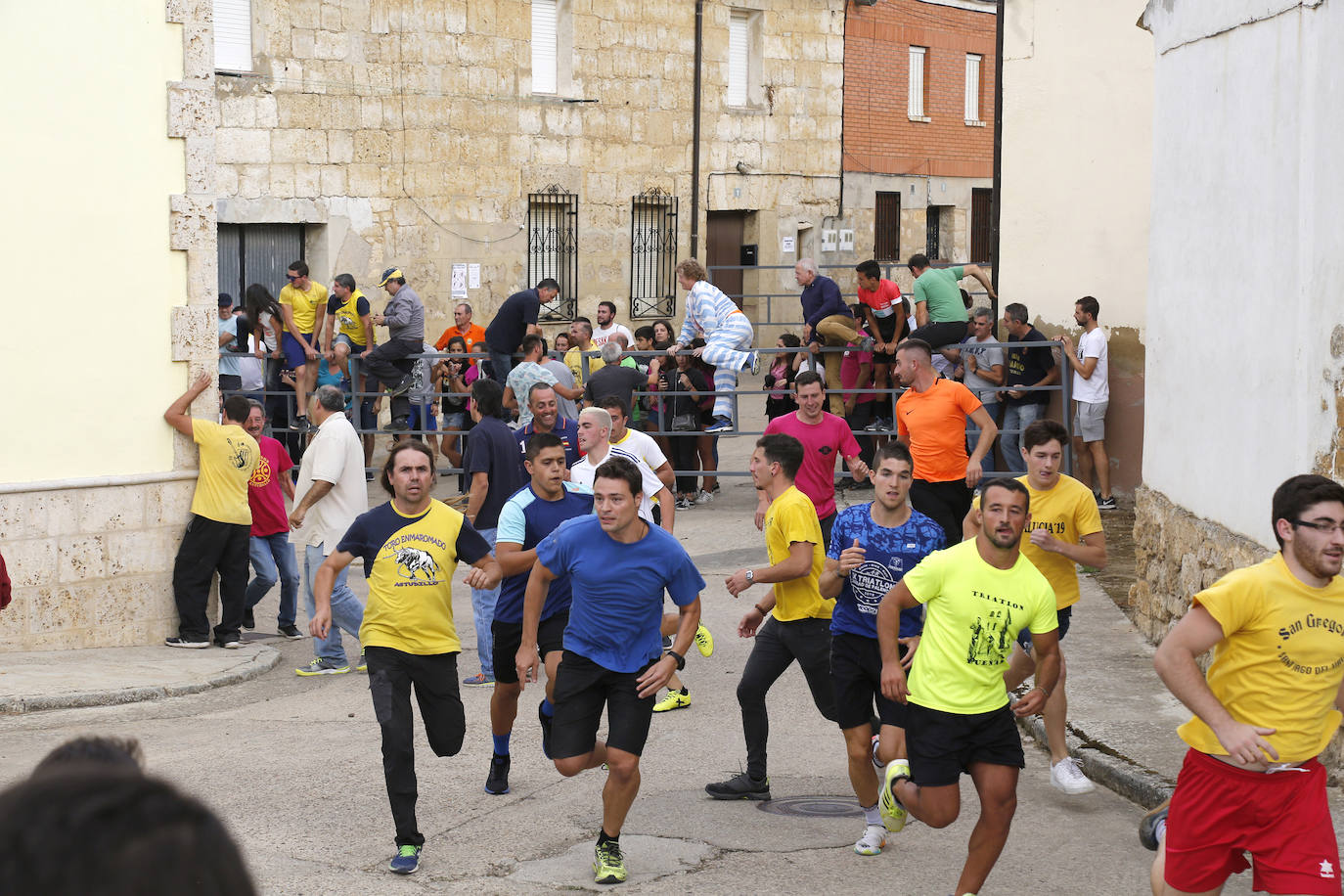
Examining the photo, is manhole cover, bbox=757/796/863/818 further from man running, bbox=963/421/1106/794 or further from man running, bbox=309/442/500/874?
man running, bbox=309/442/500/874

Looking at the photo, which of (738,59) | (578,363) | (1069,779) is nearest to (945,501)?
(1069,779)

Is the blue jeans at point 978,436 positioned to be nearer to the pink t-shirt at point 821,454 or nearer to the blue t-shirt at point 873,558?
the pink t-shirt at point 821,454

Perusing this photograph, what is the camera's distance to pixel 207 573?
10.9 m

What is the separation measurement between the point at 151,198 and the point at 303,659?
11.0 feet

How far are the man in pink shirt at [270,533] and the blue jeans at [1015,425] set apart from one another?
24.7 ft

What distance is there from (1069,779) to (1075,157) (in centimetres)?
982

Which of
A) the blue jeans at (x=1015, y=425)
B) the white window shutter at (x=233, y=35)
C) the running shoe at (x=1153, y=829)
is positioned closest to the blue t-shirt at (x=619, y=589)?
the running shoe at (x=1153, y=829)

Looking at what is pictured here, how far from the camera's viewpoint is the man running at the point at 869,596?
6594 millimetres

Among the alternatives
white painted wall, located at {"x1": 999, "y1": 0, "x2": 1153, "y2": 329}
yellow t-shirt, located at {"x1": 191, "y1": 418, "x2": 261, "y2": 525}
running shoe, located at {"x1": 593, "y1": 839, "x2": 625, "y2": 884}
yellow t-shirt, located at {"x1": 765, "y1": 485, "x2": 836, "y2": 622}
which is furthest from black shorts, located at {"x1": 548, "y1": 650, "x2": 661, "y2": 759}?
white painted wall, located at {"x1": 999, "y1": 0, "x2": 1153, "y2": 329}

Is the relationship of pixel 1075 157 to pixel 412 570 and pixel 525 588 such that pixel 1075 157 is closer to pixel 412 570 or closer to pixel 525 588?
pixel 525 588

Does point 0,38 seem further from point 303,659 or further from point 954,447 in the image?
point 954,447

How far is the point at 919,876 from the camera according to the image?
20.4ft

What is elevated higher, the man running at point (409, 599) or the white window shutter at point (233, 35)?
the white window shutter at point (233, 35)

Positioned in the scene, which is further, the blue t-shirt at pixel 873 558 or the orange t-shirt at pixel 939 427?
the orange t-shirt at pixel 939 427
